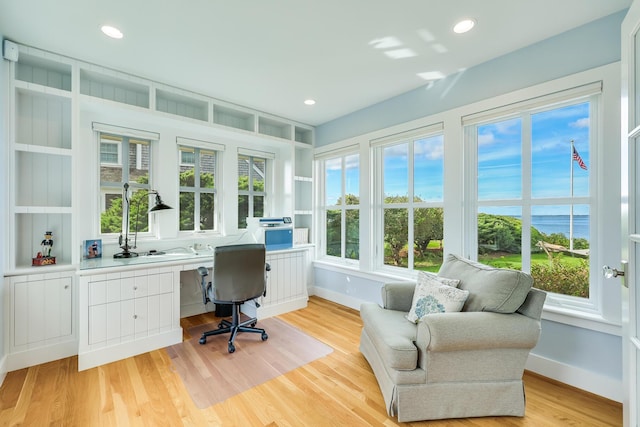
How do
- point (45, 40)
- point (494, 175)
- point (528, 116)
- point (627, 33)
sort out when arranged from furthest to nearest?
1. point (494, 175)
2. point (528, 116)
3. point (45, 40)
4. point (627, 33)

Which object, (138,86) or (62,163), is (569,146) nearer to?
(138,86)

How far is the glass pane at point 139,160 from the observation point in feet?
10.4

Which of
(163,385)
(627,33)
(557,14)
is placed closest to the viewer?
(627,33)

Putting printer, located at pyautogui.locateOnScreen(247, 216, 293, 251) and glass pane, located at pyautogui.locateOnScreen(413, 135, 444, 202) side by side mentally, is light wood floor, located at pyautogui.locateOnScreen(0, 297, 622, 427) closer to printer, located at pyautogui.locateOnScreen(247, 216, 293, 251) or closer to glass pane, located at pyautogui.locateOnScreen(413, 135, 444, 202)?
printer, located at pyautogui.locateOnScreen(247, 216, 293, 251)

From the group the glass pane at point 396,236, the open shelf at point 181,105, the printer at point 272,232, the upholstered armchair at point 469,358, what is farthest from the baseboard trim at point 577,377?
the open shelf at point 181,105

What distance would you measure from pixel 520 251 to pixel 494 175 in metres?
0.71

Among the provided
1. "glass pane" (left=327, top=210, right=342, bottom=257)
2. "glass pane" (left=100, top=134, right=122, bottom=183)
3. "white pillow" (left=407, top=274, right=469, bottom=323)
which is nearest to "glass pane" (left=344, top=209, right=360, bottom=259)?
"glass pane" (left=327, top=210, right=342, bottom=257)

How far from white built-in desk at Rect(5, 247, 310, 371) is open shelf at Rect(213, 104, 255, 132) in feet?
6.22

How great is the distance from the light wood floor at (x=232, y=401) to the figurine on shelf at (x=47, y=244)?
945mm

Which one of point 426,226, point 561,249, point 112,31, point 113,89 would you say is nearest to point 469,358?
point 561,249

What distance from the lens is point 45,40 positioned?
219 centimetres

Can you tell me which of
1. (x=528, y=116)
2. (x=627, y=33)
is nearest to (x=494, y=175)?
(x=528, y=116)

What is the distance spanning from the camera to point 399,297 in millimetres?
2363

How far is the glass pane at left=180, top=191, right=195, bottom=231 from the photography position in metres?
3.49
